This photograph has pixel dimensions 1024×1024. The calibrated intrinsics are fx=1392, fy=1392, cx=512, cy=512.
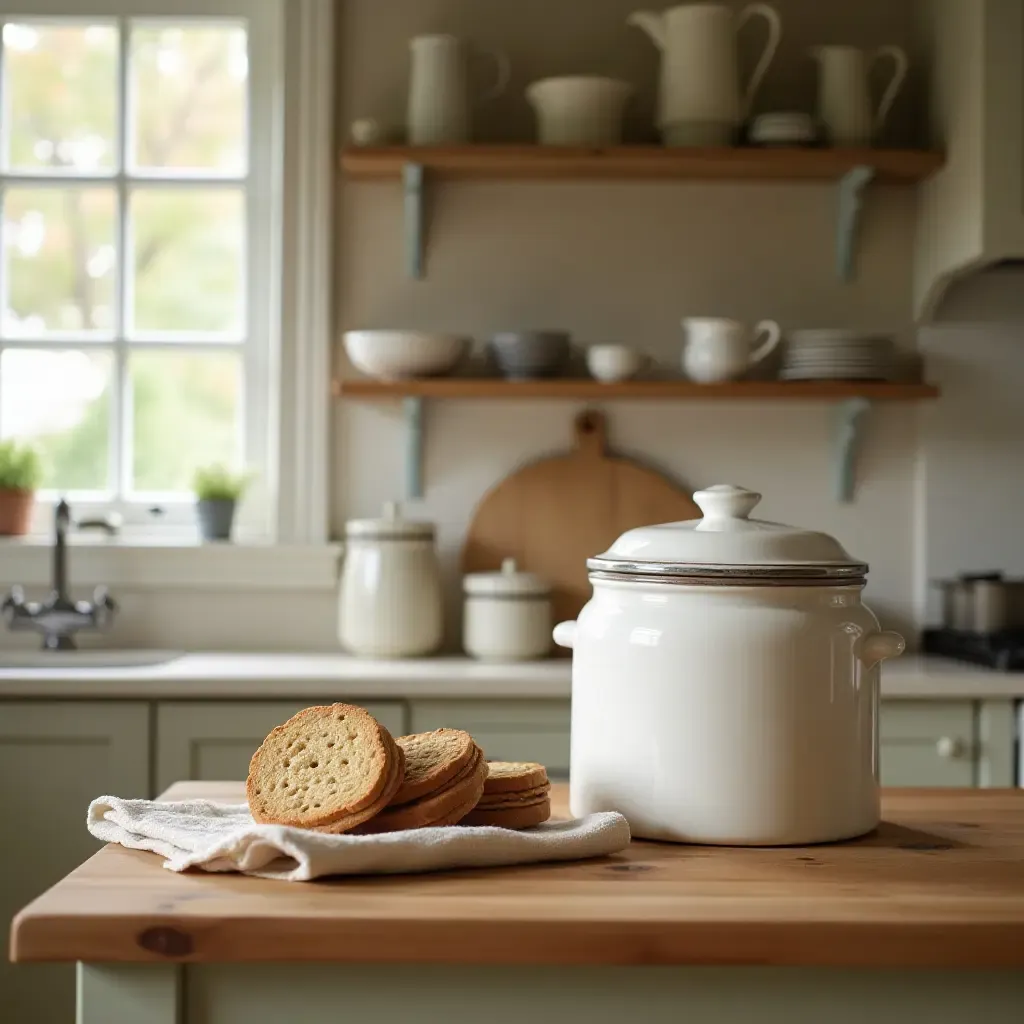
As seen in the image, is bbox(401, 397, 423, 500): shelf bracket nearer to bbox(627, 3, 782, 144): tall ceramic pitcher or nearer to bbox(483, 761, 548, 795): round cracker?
bbox(627, 3, 782, 144): tall ceramic pitcher

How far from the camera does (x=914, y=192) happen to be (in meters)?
3.04

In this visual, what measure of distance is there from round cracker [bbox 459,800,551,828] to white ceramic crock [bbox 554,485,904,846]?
0.06 meters

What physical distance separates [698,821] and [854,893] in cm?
16

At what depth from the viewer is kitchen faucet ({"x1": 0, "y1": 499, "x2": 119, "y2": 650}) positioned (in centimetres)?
286

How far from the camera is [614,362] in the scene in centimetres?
283

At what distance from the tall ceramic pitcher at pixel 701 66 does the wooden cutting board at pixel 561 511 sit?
0.72 meters

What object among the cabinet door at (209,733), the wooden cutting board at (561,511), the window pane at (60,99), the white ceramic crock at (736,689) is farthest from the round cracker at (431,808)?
the window pane at (60,99)

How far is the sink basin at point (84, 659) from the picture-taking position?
8.87 ft

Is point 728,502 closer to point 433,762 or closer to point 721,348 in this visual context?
point 433,762

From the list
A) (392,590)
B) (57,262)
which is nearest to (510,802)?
(392,590)

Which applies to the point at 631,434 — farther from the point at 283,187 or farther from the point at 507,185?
the point at 283,187

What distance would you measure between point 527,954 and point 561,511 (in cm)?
215

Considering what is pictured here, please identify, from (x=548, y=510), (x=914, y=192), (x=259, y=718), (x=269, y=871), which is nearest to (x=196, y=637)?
(x=259, y=718)

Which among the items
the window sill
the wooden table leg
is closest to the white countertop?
the window sill
